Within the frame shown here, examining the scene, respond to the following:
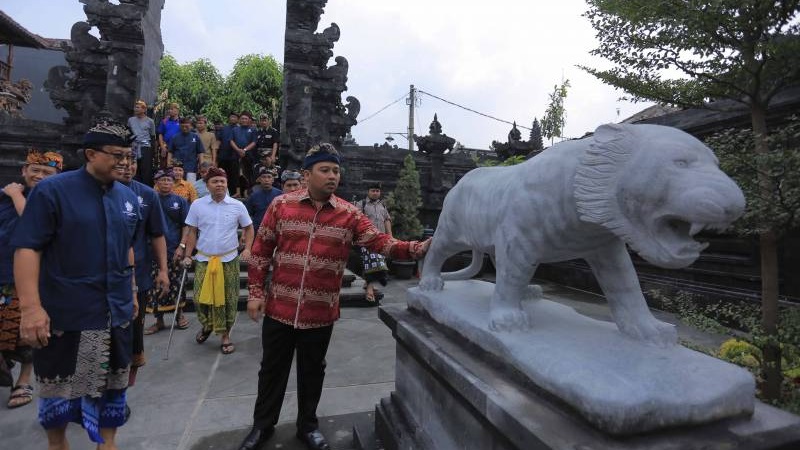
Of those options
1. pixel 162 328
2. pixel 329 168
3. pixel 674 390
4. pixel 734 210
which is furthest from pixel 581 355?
pixel 162 328

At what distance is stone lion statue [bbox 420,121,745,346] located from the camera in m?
1.25

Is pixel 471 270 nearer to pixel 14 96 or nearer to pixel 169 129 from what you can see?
pixel 169 129

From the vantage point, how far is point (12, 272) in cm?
316

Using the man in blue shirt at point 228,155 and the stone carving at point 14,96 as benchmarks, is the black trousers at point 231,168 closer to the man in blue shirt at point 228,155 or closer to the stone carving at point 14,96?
the man in blue shirt at point 228,155

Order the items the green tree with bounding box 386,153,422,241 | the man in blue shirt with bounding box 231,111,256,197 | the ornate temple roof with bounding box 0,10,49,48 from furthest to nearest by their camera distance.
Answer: the ornate temple roof with bounding box 0,10,49,48 < the green tree with bounding box 386,153,422,241 < the man in blue shirt with bounding box 231,111,256,197

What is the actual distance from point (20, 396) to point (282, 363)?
2.19 m

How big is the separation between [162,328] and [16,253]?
3441 mm

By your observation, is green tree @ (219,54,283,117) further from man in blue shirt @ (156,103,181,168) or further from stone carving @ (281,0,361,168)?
man in blue shirt @ (156,103,181,168)

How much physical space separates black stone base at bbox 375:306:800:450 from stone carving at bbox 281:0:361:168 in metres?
8.68

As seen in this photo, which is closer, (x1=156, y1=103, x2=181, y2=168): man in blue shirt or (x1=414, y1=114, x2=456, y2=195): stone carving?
(x1=156, y1=103, x2=181, y2=168): man in blue shirt

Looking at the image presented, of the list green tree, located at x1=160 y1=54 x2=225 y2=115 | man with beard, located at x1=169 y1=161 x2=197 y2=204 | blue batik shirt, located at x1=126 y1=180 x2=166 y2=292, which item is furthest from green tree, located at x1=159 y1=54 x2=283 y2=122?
blue batik shirt, located at x1=126 y1=180 x2=166 y2=292

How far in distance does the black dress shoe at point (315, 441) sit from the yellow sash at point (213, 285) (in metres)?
2.15

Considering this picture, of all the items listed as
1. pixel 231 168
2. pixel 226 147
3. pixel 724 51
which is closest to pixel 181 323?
pixel 231 168

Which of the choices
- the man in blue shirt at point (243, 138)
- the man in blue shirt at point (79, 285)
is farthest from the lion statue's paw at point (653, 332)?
the man in blue shirt at point (243, 138)
